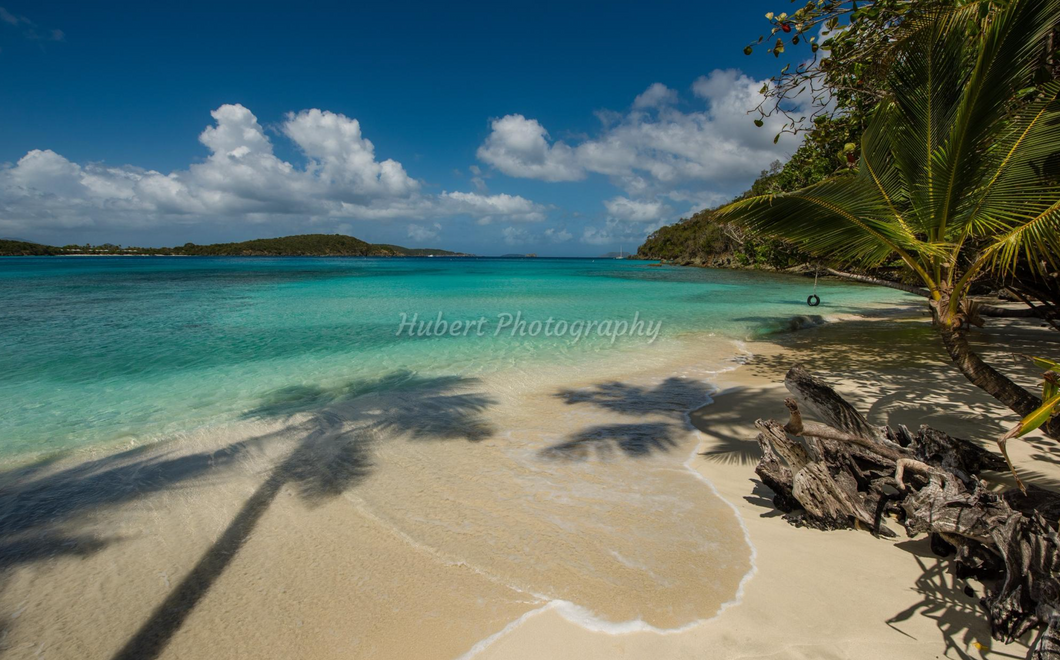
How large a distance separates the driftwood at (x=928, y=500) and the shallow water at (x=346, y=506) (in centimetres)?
68

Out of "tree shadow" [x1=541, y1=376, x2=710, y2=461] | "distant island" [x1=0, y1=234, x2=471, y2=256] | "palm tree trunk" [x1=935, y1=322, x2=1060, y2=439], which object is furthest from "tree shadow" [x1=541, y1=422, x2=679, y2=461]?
"distant island" [x1=0, y1=234, x2=471, y2=256]

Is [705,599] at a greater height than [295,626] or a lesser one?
greater

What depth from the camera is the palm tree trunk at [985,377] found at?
3.02 m

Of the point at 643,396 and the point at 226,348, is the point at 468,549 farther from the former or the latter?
the point at 226,348

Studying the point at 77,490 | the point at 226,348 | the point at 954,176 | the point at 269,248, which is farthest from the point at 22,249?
the point at 954,176

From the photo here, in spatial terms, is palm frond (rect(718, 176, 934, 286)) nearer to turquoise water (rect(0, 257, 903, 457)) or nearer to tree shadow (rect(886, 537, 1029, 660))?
tree shadow (rect(886, 537, 1029, 660))

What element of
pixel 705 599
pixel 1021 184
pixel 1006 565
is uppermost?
pixel 1021 184

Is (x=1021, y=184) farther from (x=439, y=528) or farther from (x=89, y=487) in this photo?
(x=89, y=487)

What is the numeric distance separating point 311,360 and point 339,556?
7201 mm

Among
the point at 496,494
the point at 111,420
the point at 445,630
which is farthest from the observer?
the point at 111,420

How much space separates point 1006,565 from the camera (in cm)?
224

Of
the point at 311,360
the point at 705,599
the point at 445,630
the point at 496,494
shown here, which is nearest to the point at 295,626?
the point at 445,630

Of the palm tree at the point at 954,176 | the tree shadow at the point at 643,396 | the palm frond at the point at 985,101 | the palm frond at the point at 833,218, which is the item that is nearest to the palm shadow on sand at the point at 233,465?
the tree shadow at the point at 643,396

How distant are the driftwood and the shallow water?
26.9 inches
